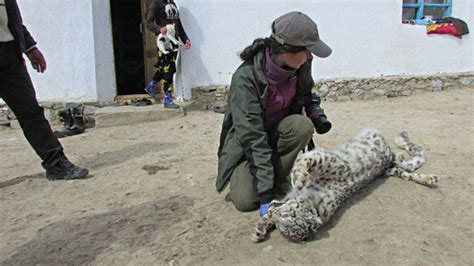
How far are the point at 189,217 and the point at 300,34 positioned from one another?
137 centimetres

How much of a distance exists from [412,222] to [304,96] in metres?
1.16

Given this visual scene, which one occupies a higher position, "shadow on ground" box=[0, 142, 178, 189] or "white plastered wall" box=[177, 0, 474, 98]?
"white plastered wall" box=[177, 0, 474, 98]

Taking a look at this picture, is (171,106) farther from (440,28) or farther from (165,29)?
(440,28)

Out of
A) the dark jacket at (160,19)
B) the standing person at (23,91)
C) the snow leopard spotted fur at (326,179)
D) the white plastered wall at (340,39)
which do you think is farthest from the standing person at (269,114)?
the white plastered wall at (340,39)

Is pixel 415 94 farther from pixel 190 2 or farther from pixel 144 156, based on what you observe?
pixel 144 156

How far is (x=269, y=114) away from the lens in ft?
10.2

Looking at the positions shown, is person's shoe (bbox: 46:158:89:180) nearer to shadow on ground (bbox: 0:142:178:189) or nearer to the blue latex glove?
shadow on ground (bbox: 0:142:178:189)

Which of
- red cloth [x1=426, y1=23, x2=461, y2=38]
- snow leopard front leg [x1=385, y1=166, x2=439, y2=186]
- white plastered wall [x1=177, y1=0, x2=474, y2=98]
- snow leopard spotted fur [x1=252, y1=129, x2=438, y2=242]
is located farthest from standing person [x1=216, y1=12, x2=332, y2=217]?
red cloth [x1=426, y1=23, x2=461, y2=38]

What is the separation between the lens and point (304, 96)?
328 cm

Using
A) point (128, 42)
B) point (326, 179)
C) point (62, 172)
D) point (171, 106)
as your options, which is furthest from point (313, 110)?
point (128, 42)

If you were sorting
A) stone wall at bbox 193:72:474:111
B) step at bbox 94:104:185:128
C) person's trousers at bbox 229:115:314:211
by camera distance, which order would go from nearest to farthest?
person's trousers at bbox 229:115:314:211, step at bbox 94:104:185:128, stone wall at bbox 193:72:474:111

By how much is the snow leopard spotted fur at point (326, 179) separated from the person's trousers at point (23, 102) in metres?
2.08

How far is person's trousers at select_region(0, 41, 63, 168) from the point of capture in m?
3.44

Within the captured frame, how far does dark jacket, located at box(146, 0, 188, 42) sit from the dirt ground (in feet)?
7.25
